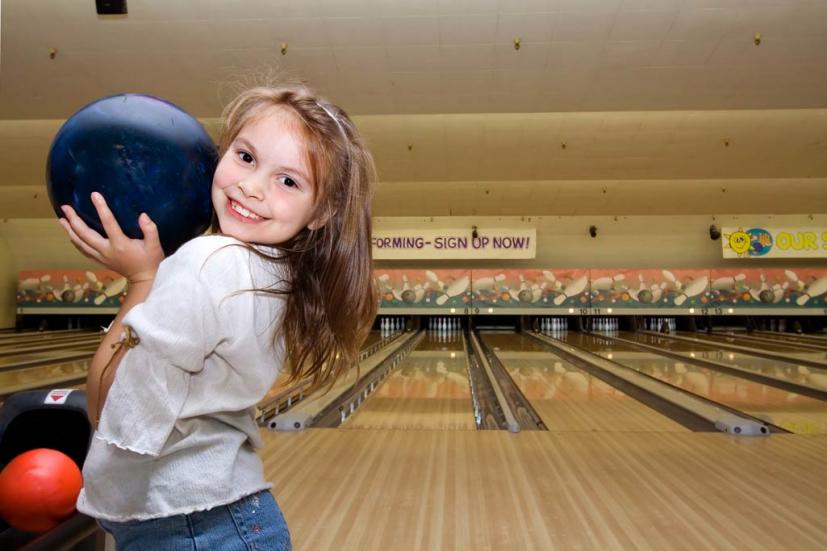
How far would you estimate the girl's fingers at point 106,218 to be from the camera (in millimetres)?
755

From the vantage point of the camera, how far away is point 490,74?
615 cm

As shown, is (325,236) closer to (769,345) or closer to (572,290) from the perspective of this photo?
(769,345)

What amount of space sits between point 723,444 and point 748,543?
1.12 m

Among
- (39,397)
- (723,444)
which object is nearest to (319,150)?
(39,397)

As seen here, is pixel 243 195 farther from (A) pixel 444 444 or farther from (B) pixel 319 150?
(A) pixel 444 444

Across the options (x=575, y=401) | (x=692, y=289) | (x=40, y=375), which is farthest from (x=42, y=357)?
(x=692, y=289)

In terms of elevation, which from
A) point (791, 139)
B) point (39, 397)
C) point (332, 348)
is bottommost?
point (39, 397)

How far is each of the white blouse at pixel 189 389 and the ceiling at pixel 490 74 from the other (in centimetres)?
329

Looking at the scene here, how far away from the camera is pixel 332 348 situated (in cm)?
83

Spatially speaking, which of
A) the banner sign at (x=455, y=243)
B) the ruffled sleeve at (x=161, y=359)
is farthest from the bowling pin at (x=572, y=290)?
the ruffled sleeve at (x=161, y=359)

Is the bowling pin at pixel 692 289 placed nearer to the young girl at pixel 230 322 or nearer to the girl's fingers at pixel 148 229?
the young girl at pixel 230 322

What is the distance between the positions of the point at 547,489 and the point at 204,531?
1.67 meters

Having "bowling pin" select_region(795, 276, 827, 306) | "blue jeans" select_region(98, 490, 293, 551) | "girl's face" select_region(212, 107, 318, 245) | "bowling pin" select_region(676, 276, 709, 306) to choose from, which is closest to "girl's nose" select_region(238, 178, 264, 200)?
"girl's face" select_region(212, 107, 318, 245)

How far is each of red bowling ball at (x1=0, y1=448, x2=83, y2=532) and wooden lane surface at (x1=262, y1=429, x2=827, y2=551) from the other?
75 cm
